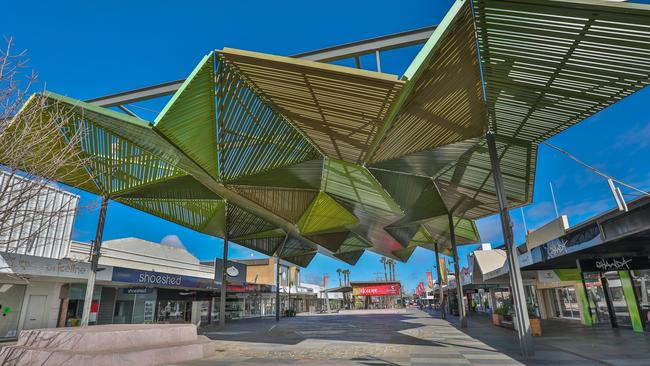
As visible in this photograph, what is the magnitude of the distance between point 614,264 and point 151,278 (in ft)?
91.5

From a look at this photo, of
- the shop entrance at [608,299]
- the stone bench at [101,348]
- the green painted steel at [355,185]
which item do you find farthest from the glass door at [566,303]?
the stone bench at [101,348]

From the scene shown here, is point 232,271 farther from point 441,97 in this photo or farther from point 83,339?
point 441,97

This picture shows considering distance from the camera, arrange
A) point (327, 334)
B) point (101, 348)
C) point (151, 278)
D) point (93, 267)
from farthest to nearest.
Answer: point (151, 278) < point (93, 267) < point (327, 334) < point (101, 348)

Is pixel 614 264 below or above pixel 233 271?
below

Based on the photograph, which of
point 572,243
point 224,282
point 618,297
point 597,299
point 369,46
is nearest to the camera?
point 369,46

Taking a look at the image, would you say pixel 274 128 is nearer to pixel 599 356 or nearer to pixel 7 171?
pixel 7 171

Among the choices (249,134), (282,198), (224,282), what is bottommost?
(224,282)

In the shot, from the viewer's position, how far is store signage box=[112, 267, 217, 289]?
80.6ft

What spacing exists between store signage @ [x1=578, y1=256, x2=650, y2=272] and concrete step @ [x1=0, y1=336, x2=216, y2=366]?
712 inches

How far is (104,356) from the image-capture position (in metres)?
9.48

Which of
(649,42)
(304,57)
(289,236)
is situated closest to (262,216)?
(289,236)

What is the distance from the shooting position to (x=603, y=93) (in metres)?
11.6

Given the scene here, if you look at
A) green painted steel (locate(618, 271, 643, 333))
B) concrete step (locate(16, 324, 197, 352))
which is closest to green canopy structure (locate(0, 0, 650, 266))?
concrete step (locate(16, 324, 197, 352))

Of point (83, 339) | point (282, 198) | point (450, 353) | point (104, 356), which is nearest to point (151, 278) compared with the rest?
point (282, 198)
